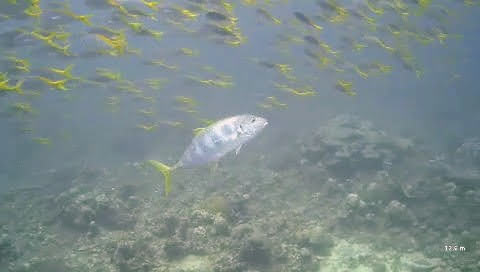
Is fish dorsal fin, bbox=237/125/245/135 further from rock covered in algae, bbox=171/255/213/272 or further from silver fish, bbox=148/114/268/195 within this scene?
rock covered in algae, bbox=171/255/213/272

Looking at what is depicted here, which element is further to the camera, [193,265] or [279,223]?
[279,223]

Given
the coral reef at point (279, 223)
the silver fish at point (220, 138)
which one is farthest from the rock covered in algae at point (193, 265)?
the silver fish at point (220, 138)

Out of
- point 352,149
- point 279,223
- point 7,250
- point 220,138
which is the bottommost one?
point 7,250

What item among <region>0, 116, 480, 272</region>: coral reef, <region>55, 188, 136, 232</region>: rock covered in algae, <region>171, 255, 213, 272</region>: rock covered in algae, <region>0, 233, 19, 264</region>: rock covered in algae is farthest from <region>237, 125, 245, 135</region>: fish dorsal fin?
<region>0, 233, 19, 264</region>: rock covered in algae

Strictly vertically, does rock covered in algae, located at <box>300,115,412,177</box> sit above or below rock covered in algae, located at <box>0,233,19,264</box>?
above

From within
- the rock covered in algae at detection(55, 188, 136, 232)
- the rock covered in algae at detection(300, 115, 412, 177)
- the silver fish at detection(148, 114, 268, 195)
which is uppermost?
the silver fish at detection(148, 114, 268, 195)

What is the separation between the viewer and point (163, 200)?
33.2 feet

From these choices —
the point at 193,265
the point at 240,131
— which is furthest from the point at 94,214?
the point at 240,131

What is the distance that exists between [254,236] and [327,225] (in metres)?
1.91

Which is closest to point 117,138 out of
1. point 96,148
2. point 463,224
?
point 96,148

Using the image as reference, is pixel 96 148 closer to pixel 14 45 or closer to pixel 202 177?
pixel 14 45

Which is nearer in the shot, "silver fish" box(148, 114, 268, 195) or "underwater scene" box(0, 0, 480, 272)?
"silver fish" box(148, 114, 268, 195)

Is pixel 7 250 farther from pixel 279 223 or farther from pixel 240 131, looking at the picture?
pixel 240 131

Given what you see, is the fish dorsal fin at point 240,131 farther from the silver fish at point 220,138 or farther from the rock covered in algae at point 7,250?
the rock covered in algae at point 7,250
